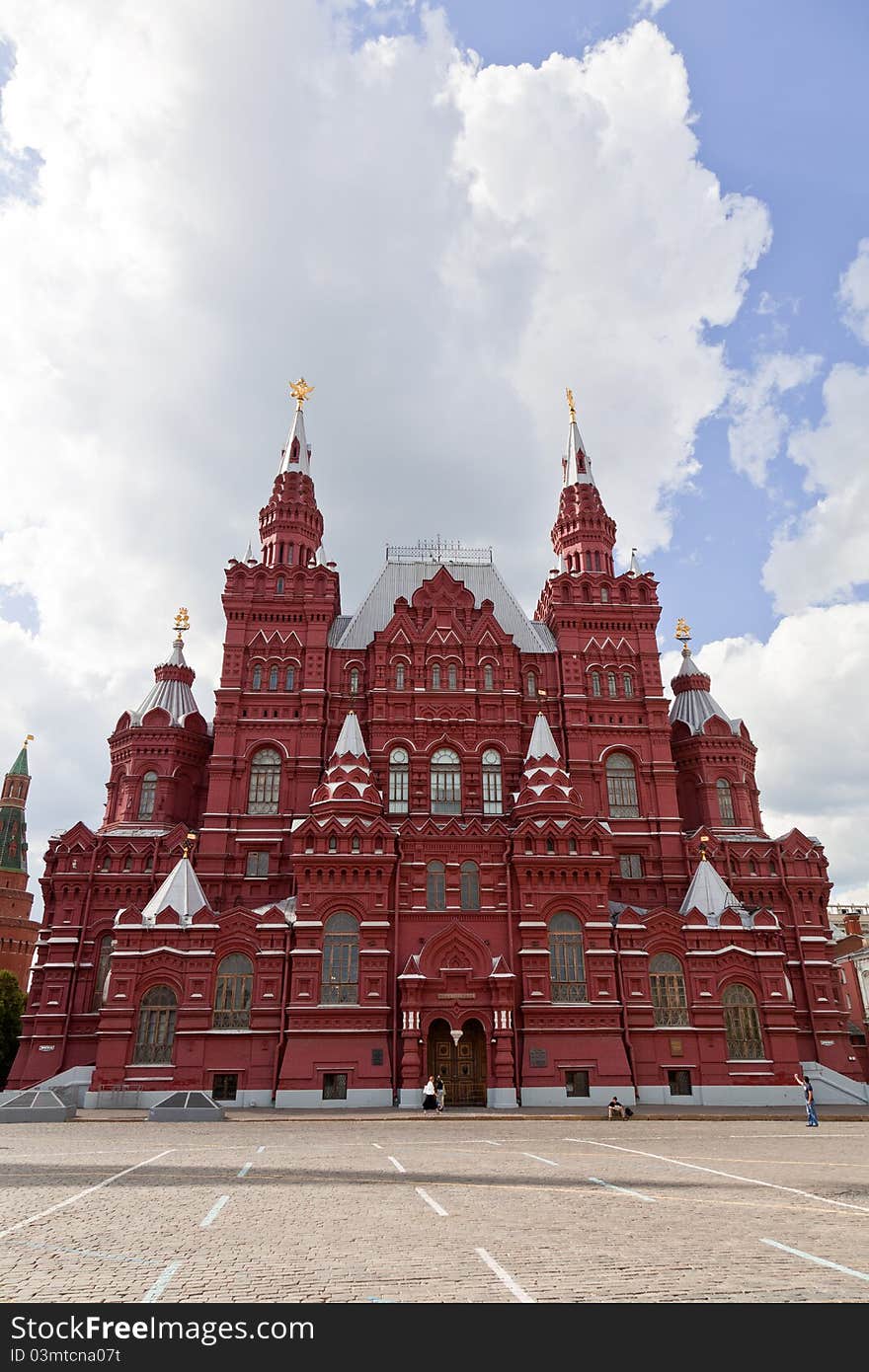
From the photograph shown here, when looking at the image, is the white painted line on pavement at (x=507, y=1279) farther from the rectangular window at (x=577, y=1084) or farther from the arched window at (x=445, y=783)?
the arched window at (x=445, y=783)

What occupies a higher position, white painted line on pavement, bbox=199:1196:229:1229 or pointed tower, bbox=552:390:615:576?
pointed tower, bbox=552:390:615:576

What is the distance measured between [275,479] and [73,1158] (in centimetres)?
4694

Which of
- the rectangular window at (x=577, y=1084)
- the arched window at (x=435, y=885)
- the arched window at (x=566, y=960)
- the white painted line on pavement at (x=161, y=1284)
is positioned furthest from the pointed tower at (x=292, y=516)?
the white painted line on pavement at (x=161, y=1284)

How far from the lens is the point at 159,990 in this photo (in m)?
40.1

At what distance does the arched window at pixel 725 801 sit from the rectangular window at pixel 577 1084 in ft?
61.3

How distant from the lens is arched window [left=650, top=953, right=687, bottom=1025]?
41438 mm

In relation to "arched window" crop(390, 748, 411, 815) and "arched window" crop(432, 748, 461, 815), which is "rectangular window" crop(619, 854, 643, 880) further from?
"arched window" crop(390, 748, 411, 815)

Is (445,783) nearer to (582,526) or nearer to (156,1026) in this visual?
(156,1026)

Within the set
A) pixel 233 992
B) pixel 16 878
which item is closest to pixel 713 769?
pixel 233 992

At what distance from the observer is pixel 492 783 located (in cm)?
4816

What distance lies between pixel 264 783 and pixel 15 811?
187ft

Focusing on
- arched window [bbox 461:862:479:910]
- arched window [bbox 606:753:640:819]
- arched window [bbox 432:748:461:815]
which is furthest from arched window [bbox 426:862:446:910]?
arched window [bbox 606:753:640:819]

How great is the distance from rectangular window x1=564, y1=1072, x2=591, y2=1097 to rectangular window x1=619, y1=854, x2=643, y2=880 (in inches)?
455

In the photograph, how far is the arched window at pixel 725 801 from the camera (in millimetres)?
51375
